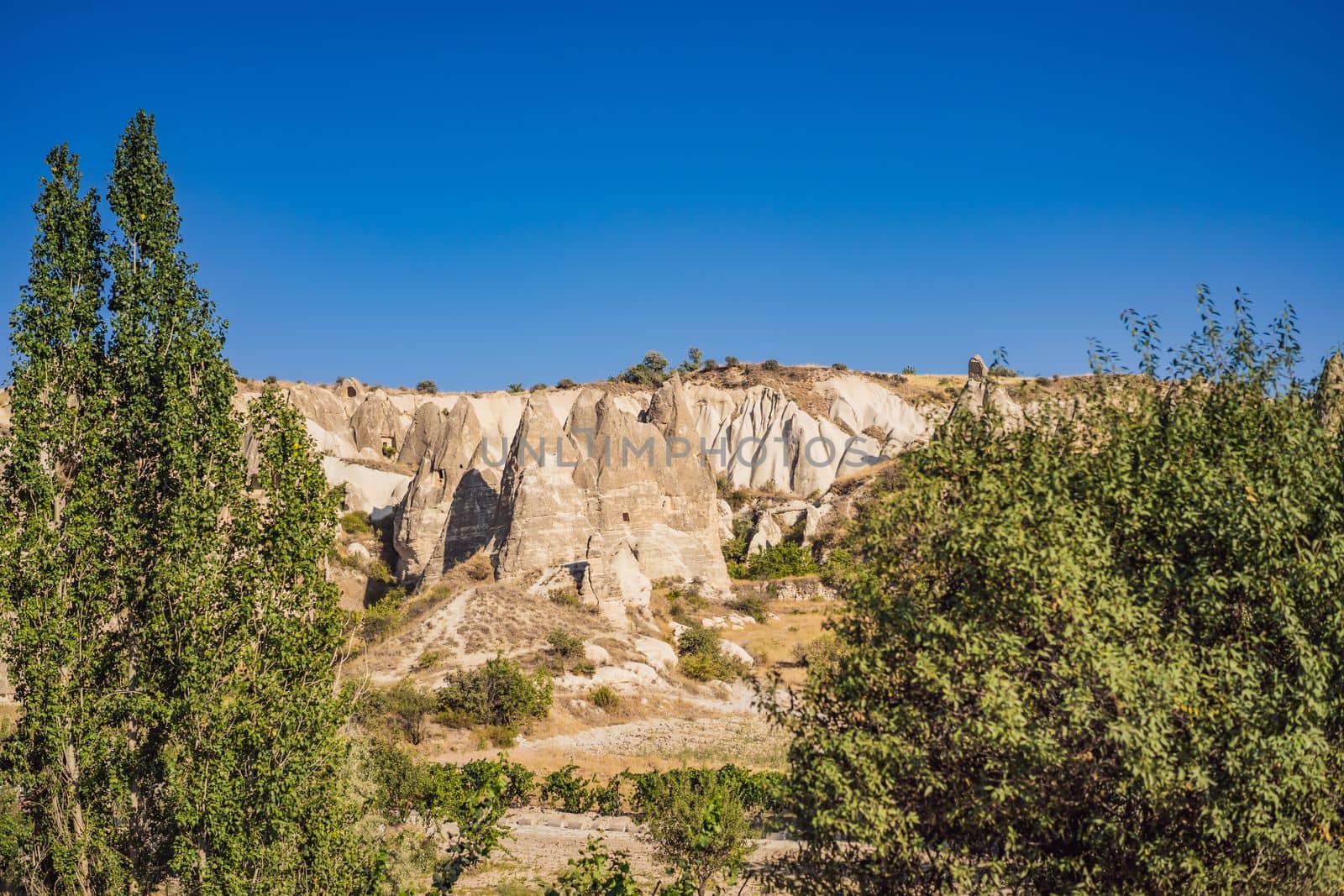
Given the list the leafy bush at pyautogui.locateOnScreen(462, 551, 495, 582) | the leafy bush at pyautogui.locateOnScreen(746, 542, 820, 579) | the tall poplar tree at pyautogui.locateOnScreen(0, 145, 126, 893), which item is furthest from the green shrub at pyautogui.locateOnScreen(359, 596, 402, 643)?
the tall poplar tree at pyautogui.locateOnScreen(0, 145, 126, 893)

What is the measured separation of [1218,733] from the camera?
7418 millimetres

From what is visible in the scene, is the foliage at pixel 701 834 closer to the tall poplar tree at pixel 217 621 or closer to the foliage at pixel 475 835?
the foliage at pixel 475 835

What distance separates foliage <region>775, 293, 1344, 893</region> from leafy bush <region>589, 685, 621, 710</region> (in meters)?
18.8

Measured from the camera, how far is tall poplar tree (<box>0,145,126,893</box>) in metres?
10.1

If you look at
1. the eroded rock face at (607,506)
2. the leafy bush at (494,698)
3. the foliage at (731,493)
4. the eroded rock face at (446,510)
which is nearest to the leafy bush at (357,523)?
the eroded rock face at (446,510)

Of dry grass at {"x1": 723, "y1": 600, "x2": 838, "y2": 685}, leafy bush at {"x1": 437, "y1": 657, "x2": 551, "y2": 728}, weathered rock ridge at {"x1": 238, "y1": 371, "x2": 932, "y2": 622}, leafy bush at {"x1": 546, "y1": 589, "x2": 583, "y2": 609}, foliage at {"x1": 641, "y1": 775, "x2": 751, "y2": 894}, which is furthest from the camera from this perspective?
weathered rock ridge at {"x1": 238, "y1": 371, "x2": 932, "y2": 622}

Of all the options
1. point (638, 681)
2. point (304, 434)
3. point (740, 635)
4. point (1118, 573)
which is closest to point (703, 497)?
point (740, 635)

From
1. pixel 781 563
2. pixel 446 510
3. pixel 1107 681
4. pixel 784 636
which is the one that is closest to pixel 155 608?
pixel 1107 681

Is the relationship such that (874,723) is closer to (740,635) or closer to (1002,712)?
(1002,712)

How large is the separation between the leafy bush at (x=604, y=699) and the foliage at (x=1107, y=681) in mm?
18836

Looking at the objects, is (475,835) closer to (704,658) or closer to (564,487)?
(704,658)

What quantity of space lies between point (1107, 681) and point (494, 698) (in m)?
20.3

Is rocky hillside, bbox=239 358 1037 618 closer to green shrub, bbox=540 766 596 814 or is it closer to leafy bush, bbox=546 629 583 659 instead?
leafy bush, bbox=546 629 583 659

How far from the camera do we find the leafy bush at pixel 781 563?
47.4 m
